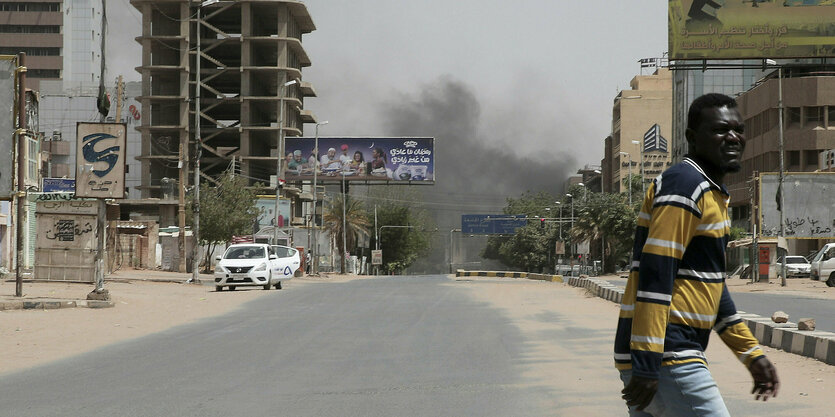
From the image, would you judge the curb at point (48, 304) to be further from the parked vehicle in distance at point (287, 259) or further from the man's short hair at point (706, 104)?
the man's short hair at point (706, 104)

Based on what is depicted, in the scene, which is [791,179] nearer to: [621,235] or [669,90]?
[621,235]

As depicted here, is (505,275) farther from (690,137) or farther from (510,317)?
(690,137)

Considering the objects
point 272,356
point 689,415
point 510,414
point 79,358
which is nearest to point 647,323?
point 689,415

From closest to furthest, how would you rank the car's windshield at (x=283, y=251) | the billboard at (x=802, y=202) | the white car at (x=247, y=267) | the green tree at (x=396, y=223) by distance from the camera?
the white car at (x=247, y=267), the car's windshield at (x=283, y=251), the billboard at (x=802, y=202), the green tree at (x=396, y=223)

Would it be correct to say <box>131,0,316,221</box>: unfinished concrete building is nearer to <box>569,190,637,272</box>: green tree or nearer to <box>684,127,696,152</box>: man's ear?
<box>569,190,637,272</box>: green tree

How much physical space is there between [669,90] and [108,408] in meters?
132

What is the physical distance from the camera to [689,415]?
3822mm

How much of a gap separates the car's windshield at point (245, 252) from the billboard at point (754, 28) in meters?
24.4

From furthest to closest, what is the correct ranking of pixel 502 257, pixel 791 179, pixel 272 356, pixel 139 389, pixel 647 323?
pixel 502 257 < pixel 791 179 < pixel 272 356 < pixel 139 389 < pixel 647 323

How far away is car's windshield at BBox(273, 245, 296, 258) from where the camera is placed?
128 feet

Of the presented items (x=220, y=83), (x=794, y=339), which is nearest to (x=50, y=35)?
(x=220, y=83)

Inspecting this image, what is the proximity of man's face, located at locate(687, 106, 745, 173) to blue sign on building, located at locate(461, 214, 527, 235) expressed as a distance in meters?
101

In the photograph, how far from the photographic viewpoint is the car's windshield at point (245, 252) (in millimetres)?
34312

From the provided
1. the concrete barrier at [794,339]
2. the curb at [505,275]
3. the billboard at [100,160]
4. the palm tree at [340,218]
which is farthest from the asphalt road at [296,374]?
the palm tree at [340,218]
